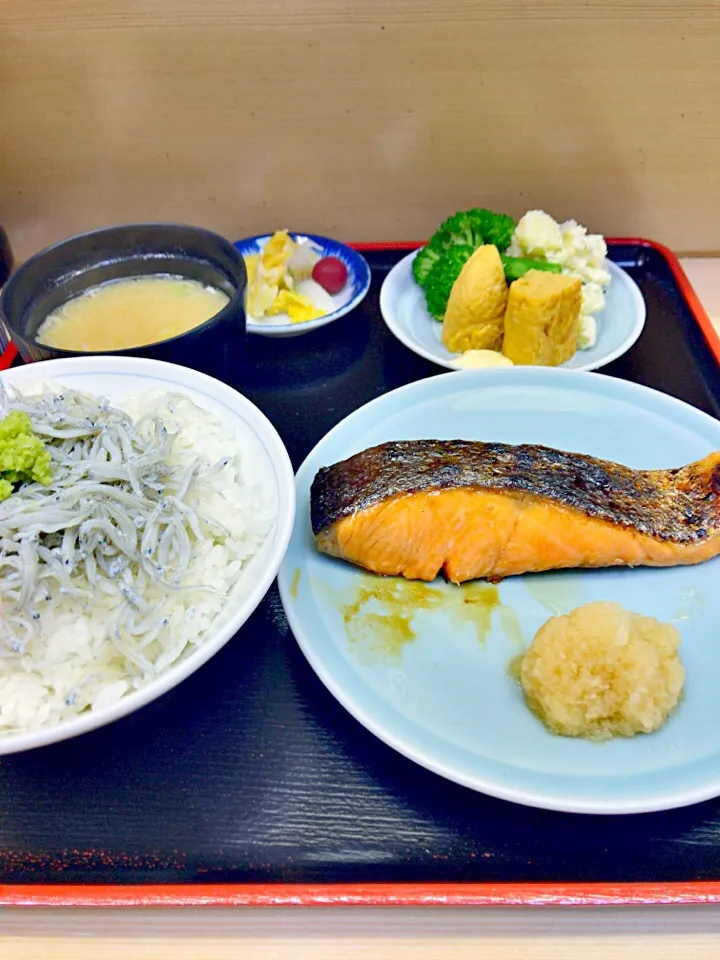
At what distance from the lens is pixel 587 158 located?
254 centimetres

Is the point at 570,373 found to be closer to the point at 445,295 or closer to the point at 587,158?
the point at 445,295

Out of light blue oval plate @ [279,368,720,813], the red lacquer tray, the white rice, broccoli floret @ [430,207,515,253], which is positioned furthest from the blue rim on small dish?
the red lacquer tray

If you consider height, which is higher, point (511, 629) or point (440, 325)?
point (440, 325)

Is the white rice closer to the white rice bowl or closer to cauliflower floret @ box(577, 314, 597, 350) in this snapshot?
the white rice bowl

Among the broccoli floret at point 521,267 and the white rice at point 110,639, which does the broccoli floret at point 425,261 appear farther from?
the white rice at point 110,639

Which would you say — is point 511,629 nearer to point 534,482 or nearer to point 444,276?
point 534,482

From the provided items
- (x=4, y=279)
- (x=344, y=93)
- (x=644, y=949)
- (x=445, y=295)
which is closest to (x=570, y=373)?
(x=445, y=295)

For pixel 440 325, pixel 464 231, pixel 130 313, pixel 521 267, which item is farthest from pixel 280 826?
pixel 464 231

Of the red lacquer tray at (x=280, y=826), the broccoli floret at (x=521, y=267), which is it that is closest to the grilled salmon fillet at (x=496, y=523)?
the red lacquer tray at (x=280, y=826)

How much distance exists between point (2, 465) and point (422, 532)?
0.91m

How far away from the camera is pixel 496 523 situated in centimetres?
162

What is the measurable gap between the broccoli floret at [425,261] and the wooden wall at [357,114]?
32cm

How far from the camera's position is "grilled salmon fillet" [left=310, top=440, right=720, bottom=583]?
1.61 m

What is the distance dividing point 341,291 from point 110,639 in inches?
62.3
